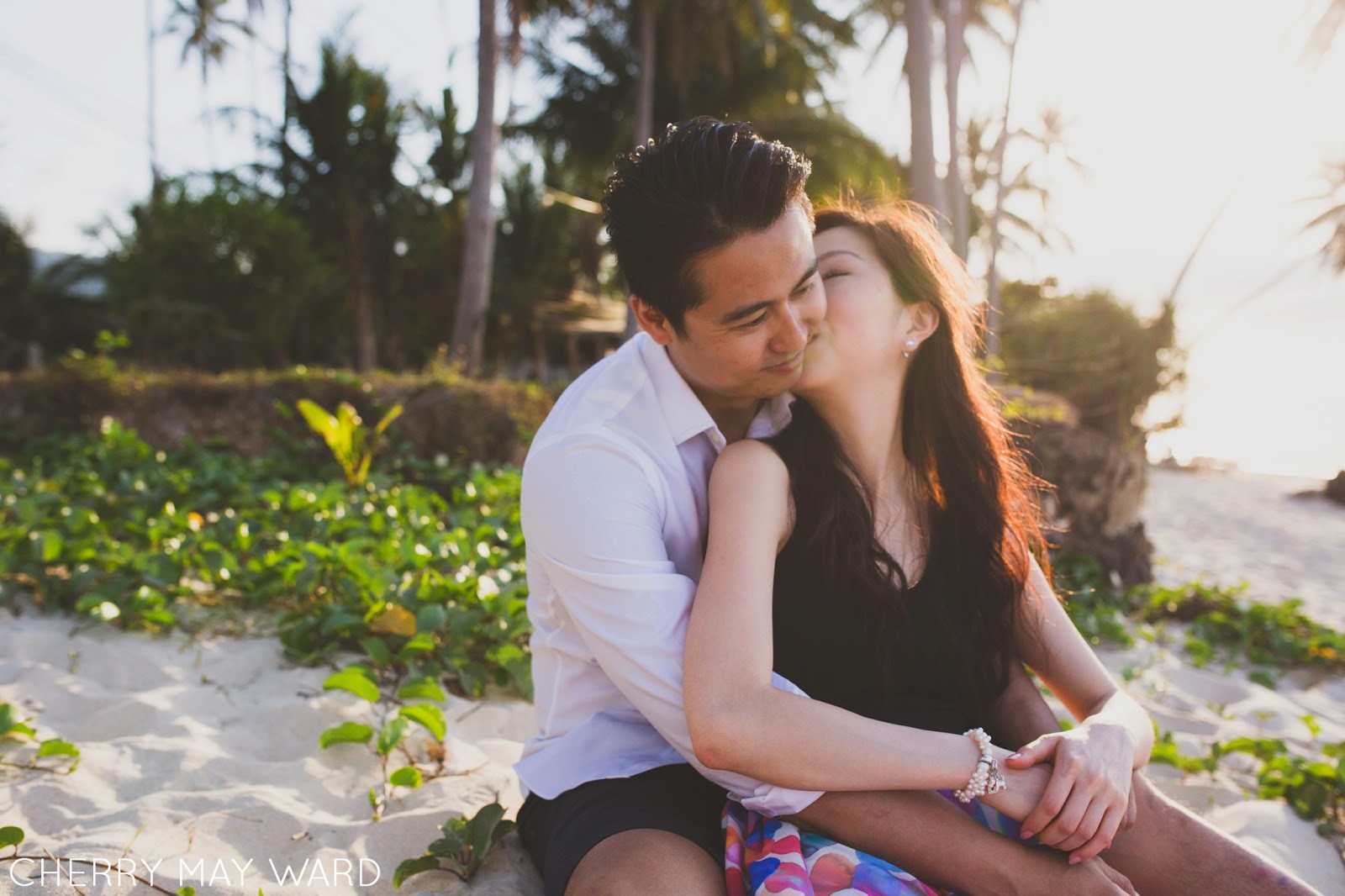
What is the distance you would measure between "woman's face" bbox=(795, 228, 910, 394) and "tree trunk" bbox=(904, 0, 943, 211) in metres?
5.87

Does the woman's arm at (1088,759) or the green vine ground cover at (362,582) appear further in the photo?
the green vine ground cover at (362,582)

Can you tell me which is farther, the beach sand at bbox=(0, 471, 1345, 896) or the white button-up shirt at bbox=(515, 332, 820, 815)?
the beach sand at bbox=(0, 471, 1345, 896)

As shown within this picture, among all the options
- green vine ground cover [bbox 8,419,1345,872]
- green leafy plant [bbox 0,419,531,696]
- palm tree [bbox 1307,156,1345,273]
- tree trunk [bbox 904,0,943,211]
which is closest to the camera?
green vine ground cover [bbox 8,419,1345,872]

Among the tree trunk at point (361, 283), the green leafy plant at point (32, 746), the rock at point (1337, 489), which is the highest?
the tree trunk at point (361, 283)

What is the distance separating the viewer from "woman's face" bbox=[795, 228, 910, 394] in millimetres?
1846

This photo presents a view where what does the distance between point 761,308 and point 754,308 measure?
0.01 meters

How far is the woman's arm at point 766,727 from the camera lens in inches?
56.0

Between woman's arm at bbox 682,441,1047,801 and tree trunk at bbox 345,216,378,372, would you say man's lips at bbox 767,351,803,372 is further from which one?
tree trunk at bbox 345,216,378,372

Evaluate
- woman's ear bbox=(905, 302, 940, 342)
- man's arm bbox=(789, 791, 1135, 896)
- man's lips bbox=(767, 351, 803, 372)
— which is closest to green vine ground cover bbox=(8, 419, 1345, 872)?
man's arm bbox=(789, 791, 1135, 896)

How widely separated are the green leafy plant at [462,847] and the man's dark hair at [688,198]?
3.79 feet

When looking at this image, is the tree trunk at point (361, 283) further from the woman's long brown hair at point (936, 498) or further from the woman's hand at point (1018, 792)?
the woman's hand at point (1018, 792)

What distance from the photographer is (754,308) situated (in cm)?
176

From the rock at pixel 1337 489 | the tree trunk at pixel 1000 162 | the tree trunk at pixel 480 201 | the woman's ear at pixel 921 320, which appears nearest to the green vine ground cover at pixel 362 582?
the woman's ear at pixel 921 320

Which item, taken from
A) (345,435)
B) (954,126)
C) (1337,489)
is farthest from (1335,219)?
(345,435)
